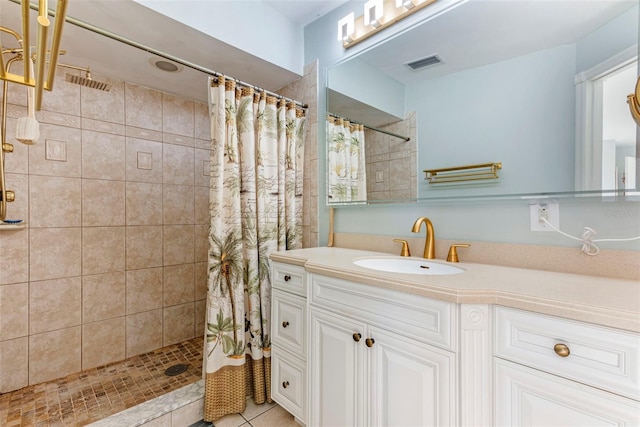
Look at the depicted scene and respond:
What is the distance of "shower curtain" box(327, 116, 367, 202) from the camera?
1729 millimetres

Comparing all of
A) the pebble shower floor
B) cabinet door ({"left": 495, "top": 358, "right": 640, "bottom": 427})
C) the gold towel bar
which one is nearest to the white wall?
the gold towel bar

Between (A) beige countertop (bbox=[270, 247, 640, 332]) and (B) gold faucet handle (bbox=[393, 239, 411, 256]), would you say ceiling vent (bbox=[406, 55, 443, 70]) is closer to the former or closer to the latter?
(B) gold faucet handle (bbox=[393, 239, 411, 256])

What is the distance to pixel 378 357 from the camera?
1037 mm

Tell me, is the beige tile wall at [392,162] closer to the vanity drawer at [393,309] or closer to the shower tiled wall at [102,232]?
the vanity drawer at [393,309]

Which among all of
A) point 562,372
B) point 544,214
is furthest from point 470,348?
point 544,214

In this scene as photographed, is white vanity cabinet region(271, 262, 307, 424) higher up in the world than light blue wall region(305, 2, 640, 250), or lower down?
lower down

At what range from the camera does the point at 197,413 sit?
150 centimetres


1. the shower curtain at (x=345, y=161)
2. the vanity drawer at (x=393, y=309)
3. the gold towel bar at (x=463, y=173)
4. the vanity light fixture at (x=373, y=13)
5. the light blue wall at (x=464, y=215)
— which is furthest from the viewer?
the shower curtain at (x=345, y=161)

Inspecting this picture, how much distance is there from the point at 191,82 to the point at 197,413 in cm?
216

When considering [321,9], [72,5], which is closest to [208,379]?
[72,5]

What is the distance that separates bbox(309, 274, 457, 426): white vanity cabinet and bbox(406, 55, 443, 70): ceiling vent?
115 cm

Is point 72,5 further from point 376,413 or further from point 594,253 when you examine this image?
point 594,253

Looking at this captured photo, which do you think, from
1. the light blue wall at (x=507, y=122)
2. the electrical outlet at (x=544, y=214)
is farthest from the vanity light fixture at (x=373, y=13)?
the electrical outlet at (x=544, y=214)

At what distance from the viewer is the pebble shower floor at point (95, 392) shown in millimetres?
1496
